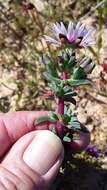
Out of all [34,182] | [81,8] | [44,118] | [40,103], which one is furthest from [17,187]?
[81,8]

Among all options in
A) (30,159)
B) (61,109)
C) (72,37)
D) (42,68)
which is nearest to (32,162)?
(30,159)

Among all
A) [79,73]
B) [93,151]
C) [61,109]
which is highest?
[79,73]

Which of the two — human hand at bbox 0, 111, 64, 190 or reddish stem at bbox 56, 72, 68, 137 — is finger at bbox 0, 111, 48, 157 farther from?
reddish stem at bbox 56, 72, 68, 137

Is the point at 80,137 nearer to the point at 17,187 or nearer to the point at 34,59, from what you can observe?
the point at 17,187

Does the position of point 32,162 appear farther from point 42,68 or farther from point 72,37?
point 42,68

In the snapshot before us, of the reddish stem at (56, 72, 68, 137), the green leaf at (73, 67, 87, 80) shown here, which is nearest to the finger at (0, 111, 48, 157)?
the reddish stem at (56, 72, 68, 137)

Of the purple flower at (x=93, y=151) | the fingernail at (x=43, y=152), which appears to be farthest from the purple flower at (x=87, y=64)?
the purple flower at (x=93, y=151)

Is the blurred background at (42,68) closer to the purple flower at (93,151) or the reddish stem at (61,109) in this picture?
the purple flower at (93,151)
